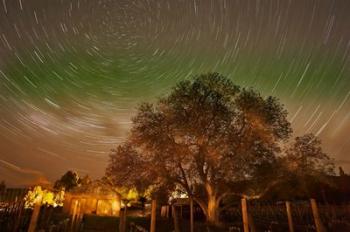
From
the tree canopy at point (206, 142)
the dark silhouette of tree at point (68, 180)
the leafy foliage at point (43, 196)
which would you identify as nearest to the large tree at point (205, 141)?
the tree canopy at point (206, 142)

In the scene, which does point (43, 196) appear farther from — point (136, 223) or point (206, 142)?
point (206, 142)

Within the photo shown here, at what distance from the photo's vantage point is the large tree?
25.5 m

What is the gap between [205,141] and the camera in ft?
86.2

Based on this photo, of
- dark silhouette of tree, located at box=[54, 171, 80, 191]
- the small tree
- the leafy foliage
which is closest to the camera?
the small tree

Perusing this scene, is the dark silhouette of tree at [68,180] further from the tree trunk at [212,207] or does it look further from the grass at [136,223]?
the tree trunk at [212,207]

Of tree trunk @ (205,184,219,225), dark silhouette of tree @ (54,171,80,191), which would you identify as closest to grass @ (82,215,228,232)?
tree trunk @ (205,184,219,225)

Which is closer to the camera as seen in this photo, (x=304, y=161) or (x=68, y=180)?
(x=304, y=161)

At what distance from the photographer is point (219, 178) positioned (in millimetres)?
26797

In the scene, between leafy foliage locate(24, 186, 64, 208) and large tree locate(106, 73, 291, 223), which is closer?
large tree locate(106, 73, 291, 223)

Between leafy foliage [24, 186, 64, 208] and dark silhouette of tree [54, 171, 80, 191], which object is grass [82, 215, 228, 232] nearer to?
leafy foliage [24, 186, 64, 208]

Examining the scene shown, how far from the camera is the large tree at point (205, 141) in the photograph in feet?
83.6

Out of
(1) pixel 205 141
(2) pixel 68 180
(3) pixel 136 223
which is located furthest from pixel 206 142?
(2) pixel 68 180

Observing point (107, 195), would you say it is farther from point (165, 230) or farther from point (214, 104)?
point (214, 104)

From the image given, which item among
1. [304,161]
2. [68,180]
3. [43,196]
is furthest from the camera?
[68,180]
